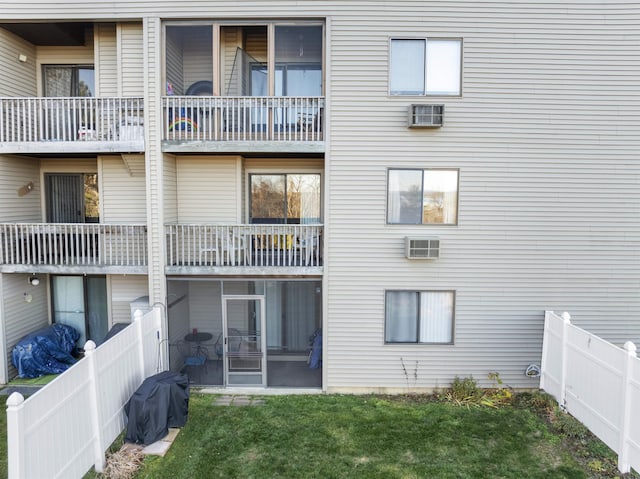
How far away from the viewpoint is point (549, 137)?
8547mm

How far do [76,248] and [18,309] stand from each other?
2154 mm

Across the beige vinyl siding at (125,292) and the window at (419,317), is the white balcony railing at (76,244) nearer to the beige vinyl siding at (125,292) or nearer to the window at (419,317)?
the beige vinyl siding at (125,292)

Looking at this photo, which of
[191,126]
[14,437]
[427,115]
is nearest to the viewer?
[14,437]

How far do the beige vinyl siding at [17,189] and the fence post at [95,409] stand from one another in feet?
17.3

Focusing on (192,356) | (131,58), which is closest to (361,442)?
(192,356)

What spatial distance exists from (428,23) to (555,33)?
258 cm

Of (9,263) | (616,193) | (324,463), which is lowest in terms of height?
(324,463)

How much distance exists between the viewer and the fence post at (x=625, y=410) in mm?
5941

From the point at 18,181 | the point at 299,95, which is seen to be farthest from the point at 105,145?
the point at 299,95

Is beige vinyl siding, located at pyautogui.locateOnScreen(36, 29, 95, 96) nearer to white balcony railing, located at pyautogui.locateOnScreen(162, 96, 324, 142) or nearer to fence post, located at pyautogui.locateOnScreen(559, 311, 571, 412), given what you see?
white balcony railing, located at pyautogui.locateOnScreen(162, 96, 324, 142)

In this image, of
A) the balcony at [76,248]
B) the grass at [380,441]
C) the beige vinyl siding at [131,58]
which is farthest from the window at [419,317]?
the beige vinyl siding at [131,58]

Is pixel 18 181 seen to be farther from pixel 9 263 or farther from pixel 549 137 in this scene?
pixel 549 137

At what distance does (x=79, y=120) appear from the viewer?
9.02 m

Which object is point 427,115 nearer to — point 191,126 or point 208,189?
point 191,126
